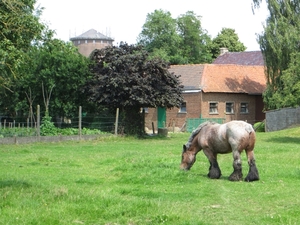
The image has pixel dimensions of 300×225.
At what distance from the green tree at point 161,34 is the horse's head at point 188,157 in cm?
6237

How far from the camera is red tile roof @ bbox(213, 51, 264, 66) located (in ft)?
205

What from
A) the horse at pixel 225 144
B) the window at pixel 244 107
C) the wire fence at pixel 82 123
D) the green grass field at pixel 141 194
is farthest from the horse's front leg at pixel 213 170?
the window at pixel 244 107

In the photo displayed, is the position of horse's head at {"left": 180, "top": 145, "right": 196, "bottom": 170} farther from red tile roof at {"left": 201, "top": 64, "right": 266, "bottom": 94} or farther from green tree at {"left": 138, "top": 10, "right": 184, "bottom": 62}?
green tree at {"left": 138, "top": 10, "right": 184, "bottom": 62}

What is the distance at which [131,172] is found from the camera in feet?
50.8

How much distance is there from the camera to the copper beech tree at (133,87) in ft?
110

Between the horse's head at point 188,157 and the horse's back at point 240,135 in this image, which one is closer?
the horse's back at point 240,135

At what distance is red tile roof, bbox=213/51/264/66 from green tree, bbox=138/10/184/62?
44.8 ft

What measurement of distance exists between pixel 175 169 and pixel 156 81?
1916cm

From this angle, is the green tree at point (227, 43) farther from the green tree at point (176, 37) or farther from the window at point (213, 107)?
the window at point (213, 107)

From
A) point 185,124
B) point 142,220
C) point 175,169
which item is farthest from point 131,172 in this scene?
point 185,124

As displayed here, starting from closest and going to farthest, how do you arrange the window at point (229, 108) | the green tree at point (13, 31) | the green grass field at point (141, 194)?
the green grass field at point (141, 194) → the green tree at point (13, 31) → the window at point (229, 108)

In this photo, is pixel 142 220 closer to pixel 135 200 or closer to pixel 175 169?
pixel 135 200

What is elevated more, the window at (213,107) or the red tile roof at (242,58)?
the red tile roof at (242,58)

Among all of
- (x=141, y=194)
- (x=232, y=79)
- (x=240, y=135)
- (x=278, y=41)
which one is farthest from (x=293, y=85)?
(x=141, y=194)
